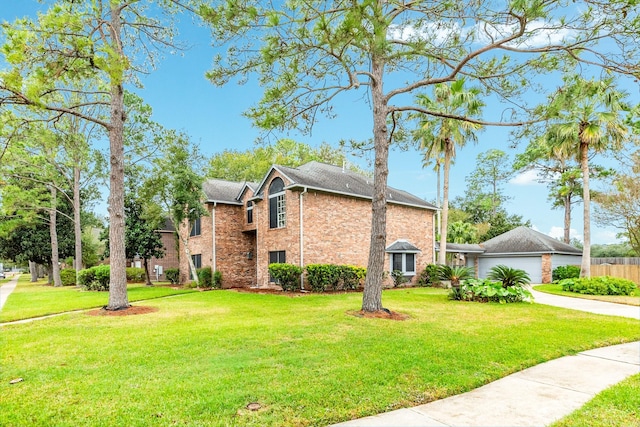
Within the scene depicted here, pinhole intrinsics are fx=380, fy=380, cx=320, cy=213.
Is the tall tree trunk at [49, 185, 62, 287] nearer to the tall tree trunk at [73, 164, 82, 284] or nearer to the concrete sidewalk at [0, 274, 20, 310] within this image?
the tall tree trunk at [73, 164, 82, 284]

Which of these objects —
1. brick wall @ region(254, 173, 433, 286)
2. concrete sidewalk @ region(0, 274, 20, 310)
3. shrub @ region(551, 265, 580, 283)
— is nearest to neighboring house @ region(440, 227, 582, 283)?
shrub @ region(551, 265, 580, 283)

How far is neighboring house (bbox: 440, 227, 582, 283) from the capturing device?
81.7 feet

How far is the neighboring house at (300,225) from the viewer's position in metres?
17.4

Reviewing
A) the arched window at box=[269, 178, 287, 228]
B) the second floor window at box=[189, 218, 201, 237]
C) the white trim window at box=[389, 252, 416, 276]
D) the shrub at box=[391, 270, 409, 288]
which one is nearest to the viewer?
the arched window at box=[269, 178, 287, 228]

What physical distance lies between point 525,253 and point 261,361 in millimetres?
24702

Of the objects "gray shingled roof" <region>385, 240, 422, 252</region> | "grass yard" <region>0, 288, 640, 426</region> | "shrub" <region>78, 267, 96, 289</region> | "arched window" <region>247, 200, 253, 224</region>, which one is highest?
"arched window" <region>247, 200, 253, 224</region>

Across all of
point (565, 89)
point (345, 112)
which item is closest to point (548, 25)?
point (565, 89)

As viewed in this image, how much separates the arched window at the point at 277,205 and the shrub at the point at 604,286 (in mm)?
14724

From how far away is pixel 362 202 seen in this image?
19.5 meters

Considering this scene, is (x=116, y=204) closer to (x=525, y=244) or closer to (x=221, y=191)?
(x=221, y=191)

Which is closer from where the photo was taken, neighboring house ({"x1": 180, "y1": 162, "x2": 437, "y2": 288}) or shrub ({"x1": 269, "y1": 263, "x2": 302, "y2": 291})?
shrub ({"x1": 269, "y1": 263, "x2": 302, "y2": 291})

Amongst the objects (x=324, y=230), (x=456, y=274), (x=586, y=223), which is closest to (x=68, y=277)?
(x=324, y=230)

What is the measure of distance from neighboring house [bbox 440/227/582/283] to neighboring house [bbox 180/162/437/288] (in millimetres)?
6761

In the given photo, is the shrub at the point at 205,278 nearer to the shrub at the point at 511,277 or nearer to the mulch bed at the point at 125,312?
the mulch bed at the point at 125,312
